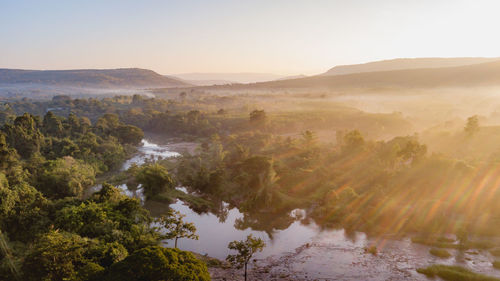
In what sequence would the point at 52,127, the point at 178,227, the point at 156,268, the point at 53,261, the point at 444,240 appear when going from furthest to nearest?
the point at 52,127 → the point at 444,240 → the point at 178,227 → the point at 53,261 → the point at 156,268

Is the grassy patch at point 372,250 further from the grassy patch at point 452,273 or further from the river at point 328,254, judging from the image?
the grassy patch at point 452,273

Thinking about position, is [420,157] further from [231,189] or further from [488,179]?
[231,189]

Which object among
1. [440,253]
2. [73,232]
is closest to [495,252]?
[440,253]

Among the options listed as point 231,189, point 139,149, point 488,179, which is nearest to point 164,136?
point 139,149

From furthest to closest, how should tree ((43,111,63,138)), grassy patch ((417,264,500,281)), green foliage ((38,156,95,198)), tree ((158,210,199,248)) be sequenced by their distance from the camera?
tree ((43,111,63,138)) < green foliage ((38,156,95,198)) < tree ((158,210,199,248)) < grassy patch ((417,264,500,281))

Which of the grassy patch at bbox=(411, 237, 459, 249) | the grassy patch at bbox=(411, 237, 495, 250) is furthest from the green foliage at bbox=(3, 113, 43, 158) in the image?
the grassy patch at bbox=(411, 237, 495, 250)

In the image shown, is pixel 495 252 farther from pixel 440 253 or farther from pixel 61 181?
pixel 61 181

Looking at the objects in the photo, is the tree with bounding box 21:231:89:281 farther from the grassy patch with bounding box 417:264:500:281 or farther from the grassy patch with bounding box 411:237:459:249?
the grassy patch with bounding box 411:237:459:249
